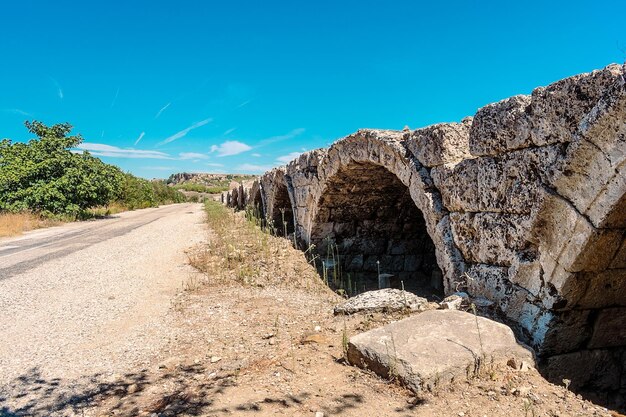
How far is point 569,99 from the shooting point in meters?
3.20

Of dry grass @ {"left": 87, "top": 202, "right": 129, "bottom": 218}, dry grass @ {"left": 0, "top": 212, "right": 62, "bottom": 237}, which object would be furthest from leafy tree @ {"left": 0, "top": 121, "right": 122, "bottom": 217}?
dry grass @ {"left": 87, "top": 202, "right": 129, "bottom": 218}

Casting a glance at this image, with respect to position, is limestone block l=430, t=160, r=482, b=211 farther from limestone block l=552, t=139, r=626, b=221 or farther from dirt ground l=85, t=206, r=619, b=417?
dirt ground l=85, t=206, r=619, b=417

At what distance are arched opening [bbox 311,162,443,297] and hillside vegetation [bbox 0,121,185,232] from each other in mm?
13969

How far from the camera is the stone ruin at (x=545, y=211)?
3.05 m

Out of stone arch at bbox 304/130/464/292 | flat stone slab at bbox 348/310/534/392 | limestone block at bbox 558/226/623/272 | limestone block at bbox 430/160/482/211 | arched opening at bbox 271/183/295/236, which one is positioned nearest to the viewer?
flat stone slab at bbox 348/310/534/392

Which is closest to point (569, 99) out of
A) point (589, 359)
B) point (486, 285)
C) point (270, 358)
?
point (486, 285)

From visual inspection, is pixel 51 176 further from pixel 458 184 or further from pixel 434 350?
pixel 434 350

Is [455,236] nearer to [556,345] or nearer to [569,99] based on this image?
[556,345]

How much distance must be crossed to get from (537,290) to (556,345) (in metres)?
0.49

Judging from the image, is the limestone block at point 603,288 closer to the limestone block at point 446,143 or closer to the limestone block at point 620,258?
the limestone block at point 620,258

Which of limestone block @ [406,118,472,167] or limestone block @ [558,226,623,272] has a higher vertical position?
limestone block @ [406,118,472,167]

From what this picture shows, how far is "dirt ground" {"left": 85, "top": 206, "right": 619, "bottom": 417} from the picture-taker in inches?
111

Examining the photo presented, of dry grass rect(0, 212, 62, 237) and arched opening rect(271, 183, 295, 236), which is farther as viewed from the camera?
dry grass rect(0, 212, 62, 237)

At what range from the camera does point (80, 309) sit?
547 centimetres
